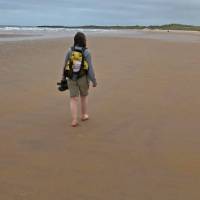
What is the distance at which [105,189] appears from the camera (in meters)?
4.69

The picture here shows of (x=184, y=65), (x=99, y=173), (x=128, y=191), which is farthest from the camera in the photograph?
(x=184, y=65)

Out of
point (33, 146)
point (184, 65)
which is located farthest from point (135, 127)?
point (184, 65)

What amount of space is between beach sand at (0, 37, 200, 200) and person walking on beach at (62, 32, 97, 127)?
0.44 metres

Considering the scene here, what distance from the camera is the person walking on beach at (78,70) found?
730 centimetres

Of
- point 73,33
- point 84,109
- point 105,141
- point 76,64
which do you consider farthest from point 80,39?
point 73,33

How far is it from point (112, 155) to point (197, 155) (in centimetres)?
100

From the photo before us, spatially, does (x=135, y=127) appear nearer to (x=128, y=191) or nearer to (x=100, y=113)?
(x=100, y=113)

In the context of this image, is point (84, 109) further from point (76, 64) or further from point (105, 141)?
point (105, 141)

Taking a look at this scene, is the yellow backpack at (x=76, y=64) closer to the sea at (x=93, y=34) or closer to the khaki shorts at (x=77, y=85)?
the khaki shorts at (x=77, y=85)

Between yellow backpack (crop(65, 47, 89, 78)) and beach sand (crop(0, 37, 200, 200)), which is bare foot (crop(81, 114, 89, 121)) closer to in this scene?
beach sand (crop(0, 37, 200, 200))

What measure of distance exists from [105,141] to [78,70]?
57.5 inches

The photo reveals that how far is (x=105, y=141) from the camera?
21.1ft

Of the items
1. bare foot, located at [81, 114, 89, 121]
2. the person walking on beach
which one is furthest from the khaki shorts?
bare foot, located at [81, 114, 89, 121]

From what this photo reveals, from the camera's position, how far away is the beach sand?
473cm
